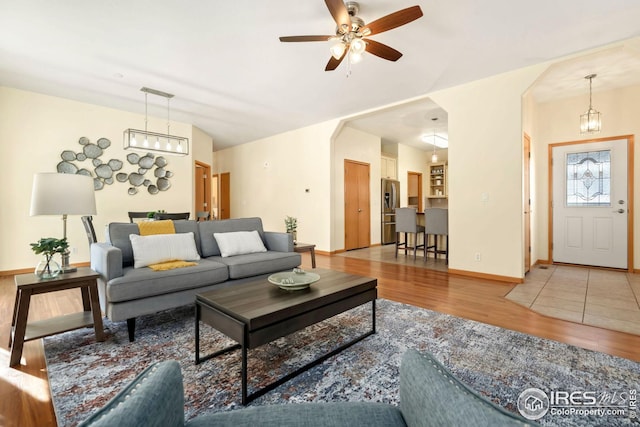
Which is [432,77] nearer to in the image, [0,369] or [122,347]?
[122,347]

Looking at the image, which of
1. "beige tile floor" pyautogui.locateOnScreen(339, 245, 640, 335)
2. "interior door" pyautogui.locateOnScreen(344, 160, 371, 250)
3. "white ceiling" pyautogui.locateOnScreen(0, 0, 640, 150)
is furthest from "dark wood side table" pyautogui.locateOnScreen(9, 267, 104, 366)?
"interior door" pyautogui.locateOnScreen(344, 160, 371, 250)

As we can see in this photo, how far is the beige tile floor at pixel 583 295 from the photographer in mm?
2555

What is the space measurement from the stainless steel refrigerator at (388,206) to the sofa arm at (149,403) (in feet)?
23.0

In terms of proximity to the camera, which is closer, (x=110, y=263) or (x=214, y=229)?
(x=110, y=263)

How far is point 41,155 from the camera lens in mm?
4504

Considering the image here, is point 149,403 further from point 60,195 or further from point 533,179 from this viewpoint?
point 533,179

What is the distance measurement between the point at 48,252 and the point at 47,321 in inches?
21.1

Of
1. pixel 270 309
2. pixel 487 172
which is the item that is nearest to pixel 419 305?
pixel 270 309

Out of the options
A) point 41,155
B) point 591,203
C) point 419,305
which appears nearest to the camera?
point 419,305

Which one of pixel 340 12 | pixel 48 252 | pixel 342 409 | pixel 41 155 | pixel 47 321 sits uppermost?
pixel 340 12

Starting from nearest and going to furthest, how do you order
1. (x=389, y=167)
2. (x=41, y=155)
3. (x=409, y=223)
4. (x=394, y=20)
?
(x=394, y=20) → (x=41, y=155) → (x=409, y=223) → (x=389, y=167)

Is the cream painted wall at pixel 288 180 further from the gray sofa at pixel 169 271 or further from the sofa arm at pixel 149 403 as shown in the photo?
the sofa arm at pixel 149 403

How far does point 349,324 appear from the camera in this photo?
2.43 metres

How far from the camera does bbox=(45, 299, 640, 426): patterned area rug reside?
1.52m
